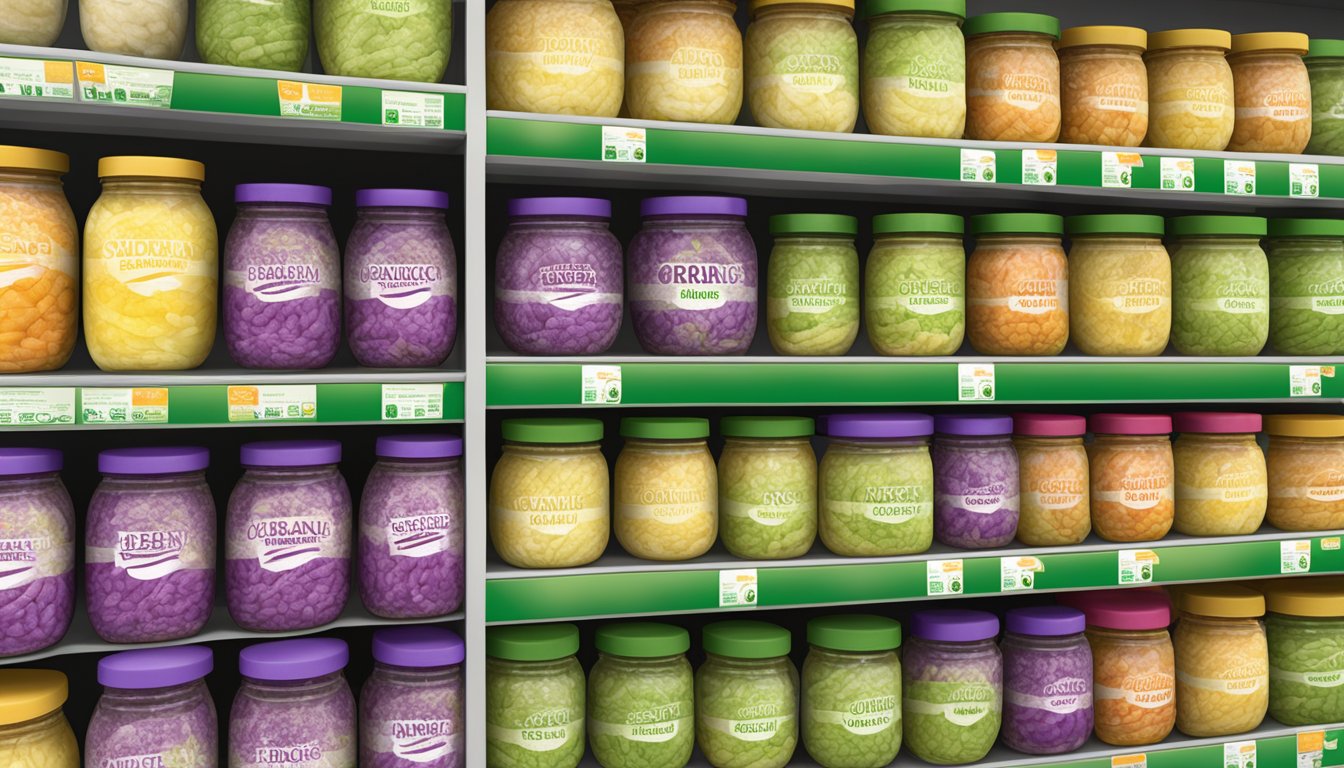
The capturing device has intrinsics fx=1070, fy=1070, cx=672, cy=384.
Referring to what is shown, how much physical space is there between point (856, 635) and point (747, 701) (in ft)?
0.65

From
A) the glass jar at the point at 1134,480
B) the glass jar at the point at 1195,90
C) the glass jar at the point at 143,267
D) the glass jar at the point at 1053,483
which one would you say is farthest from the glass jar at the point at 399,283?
the glass jar at the point at 1195,90

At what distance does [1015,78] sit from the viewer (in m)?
1.77

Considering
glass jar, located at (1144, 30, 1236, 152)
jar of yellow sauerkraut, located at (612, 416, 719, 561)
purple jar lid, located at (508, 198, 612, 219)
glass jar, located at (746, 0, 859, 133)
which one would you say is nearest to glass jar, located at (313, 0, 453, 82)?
purple jar lid, located at (508, 198, 612, 219)

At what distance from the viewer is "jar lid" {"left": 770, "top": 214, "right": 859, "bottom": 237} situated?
1687 millimetres

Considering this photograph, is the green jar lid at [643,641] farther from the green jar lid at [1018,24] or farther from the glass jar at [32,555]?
the green jar lid at [1018,24]

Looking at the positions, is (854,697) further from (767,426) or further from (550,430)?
(550,430)

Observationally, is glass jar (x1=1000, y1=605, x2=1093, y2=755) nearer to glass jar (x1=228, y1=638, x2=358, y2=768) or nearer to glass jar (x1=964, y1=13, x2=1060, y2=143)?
glass jar (x1=964, y1=13, x2=1060, y2=143)

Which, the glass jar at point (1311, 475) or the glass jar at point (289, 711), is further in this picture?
the glass jar at point (1311, 475)

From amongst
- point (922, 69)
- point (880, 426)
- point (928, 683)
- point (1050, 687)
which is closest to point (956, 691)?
point (928, 683)

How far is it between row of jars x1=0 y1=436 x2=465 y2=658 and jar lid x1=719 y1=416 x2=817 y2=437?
43cm

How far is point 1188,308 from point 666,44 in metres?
1.03

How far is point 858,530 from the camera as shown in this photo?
1.70m

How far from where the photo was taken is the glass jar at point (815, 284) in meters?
A: 1.69

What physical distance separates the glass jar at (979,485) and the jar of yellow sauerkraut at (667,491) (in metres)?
0.41
